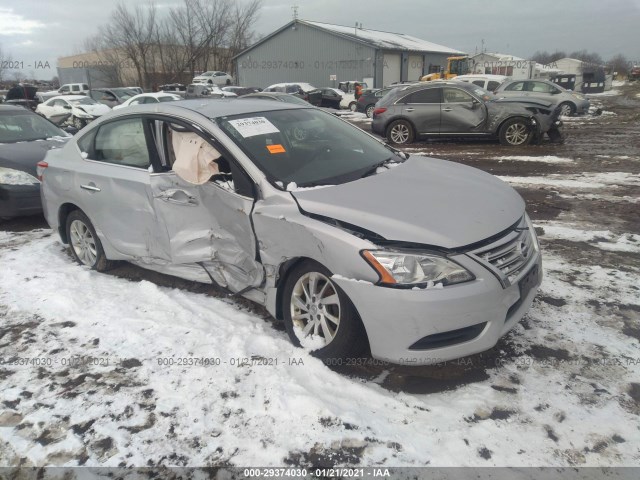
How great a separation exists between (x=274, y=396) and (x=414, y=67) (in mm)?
44954

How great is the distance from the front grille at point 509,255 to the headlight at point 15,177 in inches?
228

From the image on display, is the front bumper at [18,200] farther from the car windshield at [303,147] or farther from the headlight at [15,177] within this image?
the car windshield at [303,147]

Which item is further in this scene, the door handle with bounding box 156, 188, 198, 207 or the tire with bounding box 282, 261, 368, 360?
the door handle with bounding box 156, 188, 198, 207

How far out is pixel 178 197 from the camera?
3600 mm

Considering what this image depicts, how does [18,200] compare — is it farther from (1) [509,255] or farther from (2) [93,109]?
(2) [93,109]

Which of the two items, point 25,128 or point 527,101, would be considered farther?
point 527,101

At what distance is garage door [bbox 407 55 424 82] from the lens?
4247 centimetres

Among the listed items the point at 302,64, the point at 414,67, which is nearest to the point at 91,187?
the point at 302,64

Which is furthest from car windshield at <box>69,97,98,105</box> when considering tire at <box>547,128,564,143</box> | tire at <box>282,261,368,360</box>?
tire at <box>282,261,368,360</box>

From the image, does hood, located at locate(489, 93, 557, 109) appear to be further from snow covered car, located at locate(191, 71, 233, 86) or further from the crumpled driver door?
snow covered car, located at locate(191, 71, 233, 86)

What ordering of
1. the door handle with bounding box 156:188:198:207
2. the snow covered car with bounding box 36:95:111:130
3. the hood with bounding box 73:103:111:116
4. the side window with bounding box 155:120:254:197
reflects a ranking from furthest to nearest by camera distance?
the hood with bounding box 73:103:111:116, the snow covered car with bounding box 36:95:111:130, the door handle with bounding box 156:188:198:207, the side window with bounding box 155:120:254:197

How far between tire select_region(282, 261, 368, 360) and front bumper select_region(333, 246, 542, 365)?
0.14 m

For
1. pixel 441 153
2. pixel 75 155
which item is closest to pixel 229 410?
pixel 75 155

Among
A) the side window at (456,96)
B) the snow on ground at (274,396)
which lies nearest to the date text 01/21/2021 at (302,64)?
the side window at (456,96)
